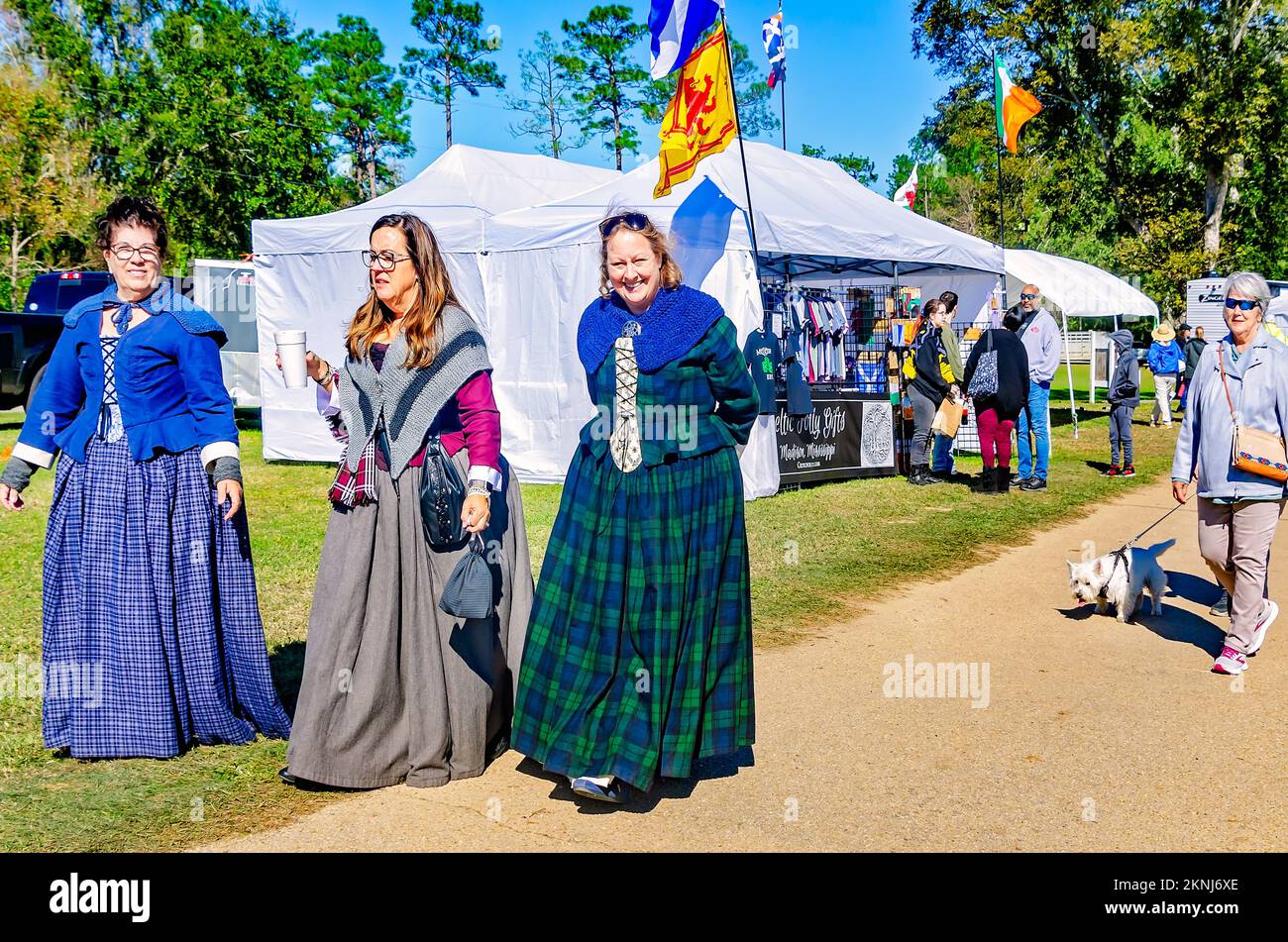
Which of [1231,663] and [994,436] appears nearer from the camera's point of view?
[1231,663]

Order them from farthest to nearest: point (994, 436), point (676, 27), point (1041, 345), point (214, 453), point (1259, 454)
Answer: point (1041, 345), point (994, 436), point (676, 27), point (1259, 454), point (214, 453)

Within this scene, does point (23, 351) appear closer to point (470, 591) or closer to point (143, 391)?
point (143, 391)

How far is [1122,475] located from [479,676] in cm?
1109

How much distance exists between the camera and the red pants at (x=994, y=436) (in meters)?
11.4

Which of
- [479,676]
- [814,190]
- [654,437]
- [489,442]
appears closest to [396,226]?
[489,442]

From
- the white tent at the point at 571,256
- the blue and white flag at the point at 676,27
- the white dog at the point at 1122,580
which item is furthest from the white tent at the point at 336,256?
the white dog at the point at 1122,580

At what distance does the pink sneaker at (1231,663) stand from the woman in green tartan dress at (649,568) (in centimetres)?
291

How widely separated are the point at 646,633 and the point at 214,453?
1.84 m

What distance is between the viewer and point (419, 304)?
12.9ft

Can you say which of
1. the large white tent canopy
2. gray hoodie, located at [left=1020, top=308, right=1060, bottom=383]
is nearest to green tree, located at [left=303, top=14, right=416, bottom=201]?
the large white tent canopy

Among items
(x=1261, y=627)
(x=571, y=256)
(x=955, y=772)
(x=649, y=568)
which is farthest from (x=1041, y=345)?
(x=649, y=568)

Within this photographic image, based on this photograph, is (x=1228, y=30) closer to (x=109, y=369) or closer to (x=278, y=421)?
(x=278, y=421)

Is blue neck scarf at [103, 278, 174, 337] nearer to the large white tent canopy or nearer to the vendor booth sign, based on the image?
the vendor booth sign

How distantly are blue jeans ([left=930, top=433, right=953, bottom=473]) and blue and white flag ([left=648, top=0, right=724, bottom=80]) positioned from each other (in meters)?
5.32
